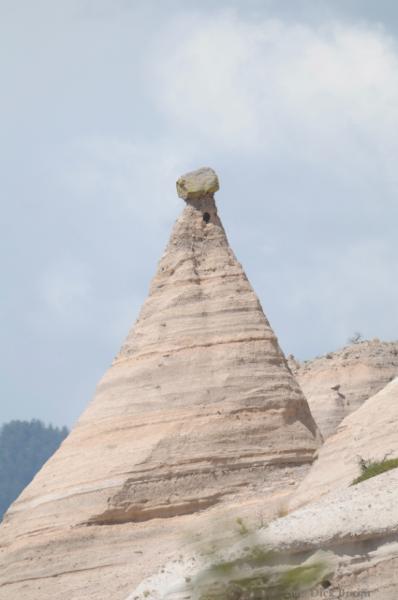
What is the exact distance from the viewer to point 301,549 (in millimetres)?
22578

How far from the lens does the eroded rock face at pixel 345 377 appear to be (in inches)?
2089

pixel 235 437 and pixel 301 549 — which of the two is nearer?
pixel 301 549

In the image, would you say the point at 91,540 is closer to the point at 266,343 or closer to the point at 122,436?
the point at 122,436

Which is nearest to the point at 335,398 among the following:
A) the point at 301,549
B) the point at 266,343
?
the point at 266,343

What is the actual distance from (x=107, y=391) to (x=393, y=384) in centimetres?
728

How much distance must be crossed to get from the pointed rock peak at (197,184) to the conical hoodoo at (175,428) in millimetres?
1498

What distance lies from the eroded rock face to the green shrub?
21.1 m

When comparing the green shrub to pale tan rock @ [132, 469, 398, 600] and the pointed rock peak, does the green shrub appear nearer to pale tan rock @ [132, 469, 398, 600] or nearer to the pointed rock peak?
pale tan rock @ [132, 469, 398, 600]

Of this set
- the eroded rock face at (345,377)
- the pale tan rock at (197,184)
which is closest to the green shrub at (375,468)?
the pale tan rock at (197,184)

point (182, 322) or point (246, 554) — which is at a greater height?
point (182, 322)

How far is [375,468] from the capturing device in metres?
29.3

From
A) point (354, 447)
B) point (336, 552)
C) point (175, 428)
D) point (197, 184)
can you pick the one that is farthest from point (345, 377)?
point (336, 552)

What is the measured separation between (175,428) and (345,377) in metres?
19.6

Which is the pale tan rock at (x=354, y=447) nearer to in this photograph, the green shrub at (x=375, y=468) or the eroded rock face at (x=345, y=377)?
the green shrub at (x=375, y=468)
